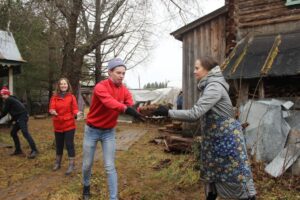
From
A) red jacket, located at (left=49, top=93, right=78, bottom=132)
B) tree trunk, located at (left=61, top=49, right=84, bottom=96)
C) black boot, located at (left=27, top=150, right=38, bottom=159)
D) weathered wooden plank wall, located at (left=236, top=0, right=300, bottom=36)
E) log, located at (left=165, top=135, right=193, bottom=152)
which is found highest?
weathered wooden plank wall, located at (left=236, top=0, right=300, bottom=36)

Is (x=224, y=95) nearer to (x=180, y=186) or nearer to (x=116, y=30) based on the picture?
(x=180, y=186)

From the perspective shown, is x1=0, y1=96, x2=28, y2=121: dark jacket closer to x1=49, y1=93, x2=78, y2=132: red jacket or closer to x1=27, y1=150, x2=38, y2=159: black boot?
x1=27, y1=150, x2=38, y2=159: black boot

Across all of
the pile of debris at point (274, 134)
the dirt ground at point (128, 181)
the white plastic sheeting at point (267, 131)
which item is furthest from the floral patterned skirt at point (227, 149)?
the white plastic sheeting at point (267, 131)

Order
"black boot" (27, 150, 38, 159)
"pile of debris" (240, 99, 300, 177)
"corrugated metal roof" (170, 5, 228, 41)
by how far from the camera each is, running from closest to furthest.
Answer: "pile of debris" (240, 99, 300, 177) < "black boot" (27, 150, 38, 159) < "corrugated metal roof" (170, 5, 228, 41)

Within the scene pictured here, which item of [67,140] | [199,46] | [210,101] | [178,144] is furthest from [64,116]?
[199,46]

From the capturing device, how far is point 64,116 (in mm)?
6598

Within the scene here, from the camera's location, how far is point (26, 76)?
23328 mm

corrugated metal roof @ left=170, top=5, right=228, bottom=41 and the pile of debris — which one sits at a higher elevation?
corrugated metal roof @ left=170, top=5, right=228, bottom=41

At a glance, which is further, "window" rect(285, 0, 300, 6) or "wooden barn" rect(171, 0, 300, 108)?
"window" rect(285, 0, 300, 6)

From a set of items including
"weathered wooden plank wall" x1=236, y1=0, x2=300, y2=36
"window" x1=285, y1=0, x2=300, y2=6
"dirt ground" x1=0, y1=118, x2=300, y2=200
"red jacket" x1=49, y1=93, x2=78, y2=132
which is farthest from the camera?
"weathered wooden plank wall" x1=236, y1=0, x2=300, y2=36

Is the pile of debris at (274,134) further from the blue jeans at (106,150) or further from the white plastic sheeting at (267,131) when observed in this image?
the blue jeans at (106,150)

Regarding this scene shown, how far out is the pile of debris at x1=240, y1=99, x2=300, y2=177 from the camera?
6233 millimetres

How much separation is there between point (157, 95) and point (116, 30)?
5.72 meters

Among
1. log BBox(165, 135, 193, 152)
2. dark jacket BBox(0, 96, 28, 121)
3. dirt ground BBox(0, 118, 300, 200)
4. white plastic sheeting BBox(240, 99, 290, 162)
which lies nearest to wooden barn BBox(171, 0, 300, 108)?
white plastic sheeting BBox(240, 99, 290, 162)
